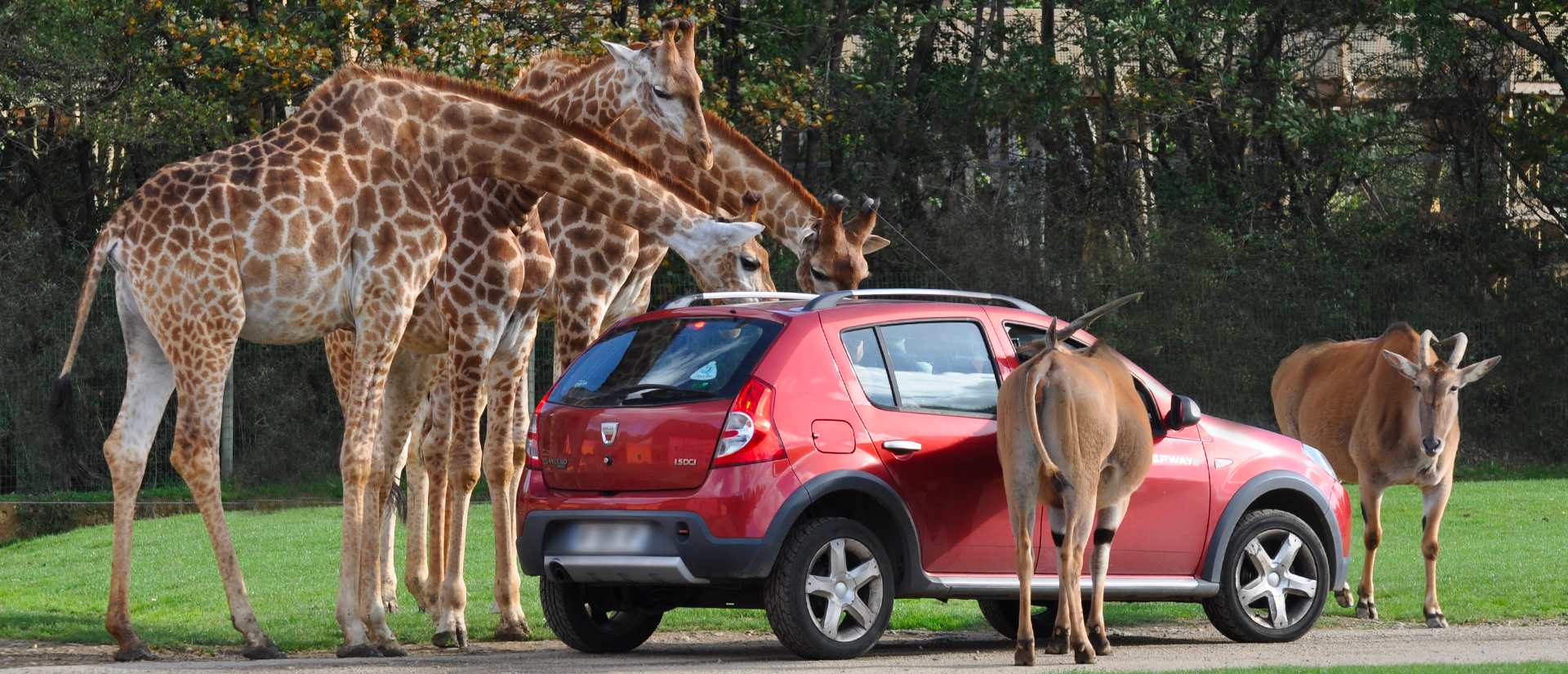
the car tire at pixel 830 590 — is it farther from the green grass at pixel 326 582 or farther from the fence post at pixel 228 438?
the fence post at pixel 228 438

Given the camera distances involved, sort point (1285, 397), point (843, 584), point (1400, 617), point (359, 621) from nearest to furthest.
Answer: point (843, 584), point (359, 621), point (1400, 617), point (1285, 397)

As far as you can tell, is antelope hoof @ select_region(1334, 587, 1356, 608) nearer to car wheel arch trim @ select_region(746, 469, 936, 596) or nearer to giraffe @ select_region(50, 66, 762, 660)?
car wheel arch trim @ select_region(746, 469, 936, 596)

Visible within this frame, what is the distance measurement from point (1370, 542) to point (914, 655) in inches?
154

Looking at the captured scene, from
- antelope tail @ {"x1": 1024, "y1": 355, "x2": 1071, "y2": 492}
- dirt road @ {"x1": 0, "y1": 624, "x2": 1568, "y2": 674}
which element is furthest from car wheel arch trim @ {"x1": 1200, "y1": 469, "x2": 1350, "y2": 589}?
antelope tail @ {"x1": 1024, "y1": 355, "x2": 1071, "y2": 492}

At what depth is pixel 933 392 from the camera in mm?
8453

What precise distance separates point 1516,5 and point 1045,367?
15934 millimetres

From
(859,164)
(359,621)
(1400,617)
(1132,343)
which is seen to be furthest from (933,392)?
(859,164)

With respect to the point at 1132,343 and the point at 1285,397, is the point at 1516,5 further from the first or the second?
the point at 1285,397

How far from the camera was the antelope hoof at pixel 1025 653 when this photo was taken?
25.8 feet

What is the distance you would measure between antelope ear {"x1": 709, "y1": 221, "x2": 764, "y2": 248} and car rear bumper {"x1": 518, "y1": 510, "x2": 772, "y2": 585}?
236cm

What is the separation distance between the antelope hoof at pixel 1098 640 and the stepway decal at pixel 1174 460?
38.0 inches

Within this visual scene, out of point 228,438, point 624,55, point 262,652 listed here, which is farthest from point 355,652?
point 228,438

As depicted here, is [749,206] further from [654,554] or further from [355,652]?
[355,652]

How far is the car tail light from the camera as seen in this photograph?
25.0 feet
